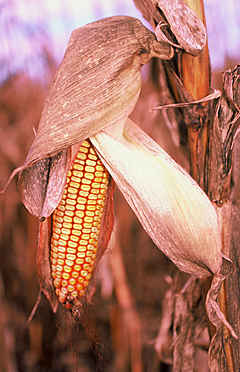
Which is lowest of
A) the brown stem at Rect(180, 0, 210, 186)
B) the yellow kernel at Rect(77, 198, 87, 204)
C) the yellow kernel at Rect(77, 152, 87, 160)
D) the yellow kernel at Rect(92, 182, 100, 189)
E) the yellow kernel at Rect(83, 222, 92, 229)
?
the yellow kernel at Rect(83, 222, 92, 229)

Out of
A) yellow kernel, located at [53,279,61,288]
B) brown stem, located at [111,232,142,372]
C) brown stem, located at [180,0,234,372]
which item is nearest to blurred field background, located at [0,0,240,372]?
brown stem, located at [111,232,142,372]

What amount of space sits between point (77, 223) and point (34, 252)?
3.31 ft

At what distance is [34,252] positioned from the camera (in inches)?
58.5

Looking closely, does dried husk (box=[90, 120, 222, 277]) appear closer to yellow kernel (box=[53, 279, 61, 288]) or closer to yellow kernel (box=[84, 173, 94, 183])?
yellow kernel (box=[84, 173, 94, 183])

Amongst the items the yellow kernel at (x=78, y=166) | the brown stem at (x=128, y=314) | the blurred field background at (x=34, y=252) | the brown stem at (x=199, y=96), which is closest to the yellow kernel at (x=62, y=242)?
the yellow kernel at (x=78, y=166)

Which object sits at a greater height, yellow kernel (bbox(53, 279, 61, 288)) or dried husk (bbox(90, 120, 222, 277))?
dried husk (bbox(90, 120, 222, 277))

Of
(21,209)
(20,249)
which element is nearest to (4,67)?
(21,209)

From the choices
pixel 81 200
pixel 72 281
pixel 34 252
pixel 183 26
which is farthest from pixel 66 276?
pixel 34 252

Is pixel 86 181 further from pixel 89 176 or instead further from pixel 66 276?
pixel 66 276

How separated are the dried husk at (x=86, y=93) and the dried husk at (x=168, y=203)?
43 millimetres

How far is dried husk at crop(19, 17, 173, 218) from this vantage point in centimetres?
49

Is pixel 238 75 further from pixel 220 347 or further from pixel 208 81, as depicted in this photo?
pixel 220 347

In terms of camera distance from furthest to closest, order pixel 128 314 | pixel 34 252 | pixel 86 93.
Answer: pixel 34 252 → pixel 128 314 → pixel 86 93

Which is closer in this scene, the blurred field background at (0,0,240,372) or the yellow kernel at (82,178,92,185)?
the yellow kernel at (82,178,92,185)
